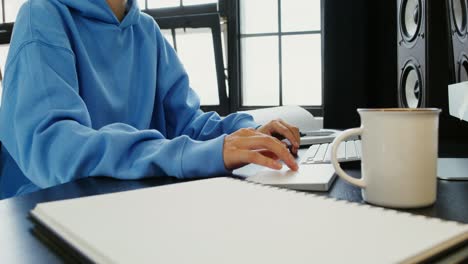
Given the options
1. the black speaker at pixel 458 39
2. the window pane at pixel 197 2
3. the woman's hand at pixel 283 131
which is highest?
the window pane at pixel 197 2

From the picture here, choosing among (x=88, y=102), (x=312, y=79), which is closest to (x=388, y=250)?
(x=88, y=102)

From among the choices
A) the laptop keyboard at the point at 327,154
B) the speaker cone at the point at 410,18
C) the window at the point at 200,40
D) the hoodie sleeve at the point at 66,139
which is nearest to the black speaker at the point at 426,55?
the speaker cone at the point at 410,18

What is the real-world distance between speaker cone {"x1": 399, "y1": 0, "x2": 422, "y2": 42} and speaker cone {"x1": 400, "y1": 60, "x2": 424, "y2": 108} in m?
0.09

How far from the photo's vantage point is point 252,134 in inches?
26.2

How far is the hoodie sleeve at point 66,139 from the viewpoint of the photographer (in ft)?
2.06

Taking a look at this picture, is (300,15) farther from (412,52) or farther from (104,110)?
(104,110)

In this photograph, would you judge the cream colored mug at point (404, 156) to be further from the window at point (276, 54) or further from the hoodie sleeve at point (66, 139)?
the window at point (276, 54)

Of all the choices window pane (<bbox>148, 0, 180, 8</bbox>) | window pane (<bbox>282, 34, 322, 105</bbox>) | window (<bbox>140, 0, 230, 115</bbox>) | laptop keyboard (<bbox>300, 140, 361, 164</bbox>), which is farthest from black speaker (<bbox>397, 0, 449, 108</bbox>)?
window pane (<bbox>148, 0, 180, 8</bbox>)

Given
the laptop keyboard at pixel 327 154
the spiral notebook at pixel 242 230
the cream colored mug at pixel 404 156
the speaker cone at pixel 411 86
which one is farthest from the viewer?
the speaker cone at pixel 411 86

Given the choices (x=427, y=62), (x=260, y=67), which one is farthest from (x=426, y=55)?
(x=260, y=67)

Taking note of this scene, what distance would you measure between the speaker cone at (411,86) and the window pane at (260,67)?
0.89m

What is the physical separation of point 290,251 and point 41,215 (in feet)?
0.76

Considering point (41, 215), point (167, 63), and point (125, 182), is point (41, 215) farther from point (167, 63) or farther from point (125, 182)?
point (167, 63)

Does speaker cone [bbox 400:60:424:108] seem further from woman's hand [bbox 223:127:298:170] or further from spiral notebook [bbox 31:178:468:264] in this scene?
spiral notebook [bbox 31:178:468:264]
